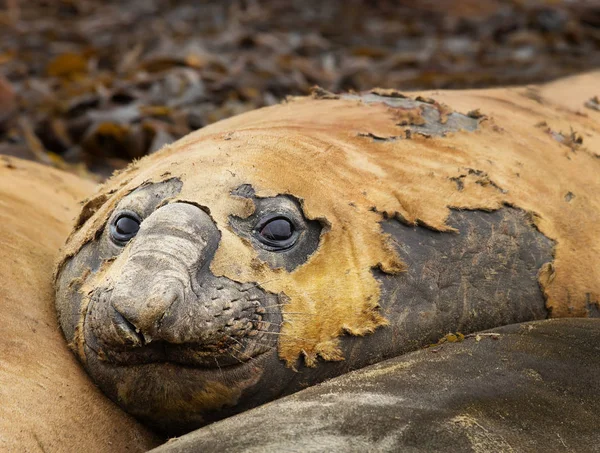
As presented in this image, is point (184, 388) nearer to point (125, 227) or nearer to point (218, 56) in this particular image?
point (125, 227)

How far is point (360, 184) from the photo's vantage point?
3539 mm

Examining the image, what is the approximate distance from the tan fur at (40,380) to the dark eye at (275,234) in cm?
67

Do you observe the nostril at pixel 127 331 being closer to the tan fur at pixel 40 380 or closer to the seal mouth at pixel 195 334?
the seal mouth at pixel 195 334

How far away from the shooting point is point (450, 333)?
336 centimetres

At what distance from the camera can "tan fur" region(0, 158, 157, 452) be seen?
119 inches

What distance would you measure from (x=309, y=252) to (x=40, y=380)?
87 cm

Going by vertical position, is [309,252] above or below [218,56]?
below

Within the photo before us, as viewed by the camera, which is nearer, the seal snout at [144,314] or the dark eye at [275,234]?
Answer: the seal snout at [144,314]

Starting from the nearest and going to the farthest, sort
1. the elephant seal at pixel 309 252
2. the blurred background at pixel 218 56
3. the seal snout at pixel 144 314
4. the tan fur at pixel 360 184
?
1. the seal snout at pixel 144 314
2. the elephant seal at pixel 309 252
3. the tan fur at pixel 360 184
4. the blurred background at pixel 218 56

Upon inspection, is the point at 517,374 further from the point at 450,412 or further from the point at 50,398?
the point at 50,398

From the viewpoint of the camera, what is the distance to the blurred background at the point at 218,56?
23.8ft

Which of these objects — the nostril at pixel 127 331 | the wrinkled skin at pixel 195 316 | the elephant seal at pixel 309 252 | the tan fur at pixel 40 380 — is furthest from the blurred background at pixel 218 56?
the nostril at pixel 127 331

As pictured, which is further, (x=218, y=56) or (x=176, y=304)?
(x=218, y=56)

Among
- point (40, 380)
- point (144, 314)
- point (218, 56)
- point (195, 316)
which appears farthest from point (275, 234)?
point (218, 56)
